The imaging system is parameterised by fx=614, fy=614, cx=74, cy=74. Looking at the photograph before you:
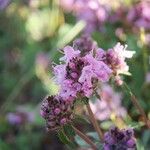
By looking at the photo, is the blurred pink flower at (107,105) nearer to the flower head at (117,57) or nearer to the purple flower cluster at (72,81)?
the flower head at (117,57)

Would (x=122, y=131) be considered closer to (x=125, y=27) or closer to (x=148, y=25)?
(x=148, y=25)

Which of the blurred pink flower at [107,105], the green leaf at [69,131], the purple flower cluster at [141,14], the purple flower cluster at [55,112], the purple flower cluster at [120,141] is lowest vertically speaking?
the purple flower cluster at [120,141]

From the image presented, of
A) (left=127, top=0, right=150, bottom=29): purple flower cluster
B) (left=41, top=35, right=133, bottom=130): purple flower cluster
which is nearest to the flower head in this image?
(left=41, top=35, right=133, bottom=130): purple flower cluster

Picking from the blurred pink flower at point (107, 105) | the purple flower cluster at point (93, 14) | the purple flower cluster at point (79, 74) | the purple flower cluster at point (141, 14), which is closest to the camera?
the purple flower cluster at point (79, 74)

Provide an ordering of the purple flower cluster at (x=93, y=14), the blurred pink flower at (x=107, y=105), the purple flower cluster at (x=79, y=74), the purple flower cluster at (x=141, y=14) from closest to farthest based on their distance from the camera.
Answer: the purple flower cluster at (x=79, y=74), the blurred pink flower at (x=107, y=105), the purple flower cluster at (x=141, y=14), the purple flower cluster at (x=93, y=14)

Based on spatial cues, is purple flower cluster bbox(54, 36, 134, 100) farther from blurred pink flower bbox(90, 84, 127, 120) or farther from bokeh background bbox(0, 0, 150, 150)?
blurred pink flower bbox(90, 84, 127, 120)

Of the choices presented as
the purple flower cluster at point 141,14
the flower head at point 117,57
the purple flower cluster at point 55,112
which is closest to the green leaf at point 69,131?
the purple flower cluster at point 55,112

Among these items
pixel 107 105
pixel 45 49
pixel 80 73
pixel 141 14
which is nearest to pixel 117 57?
pixel 80 73
